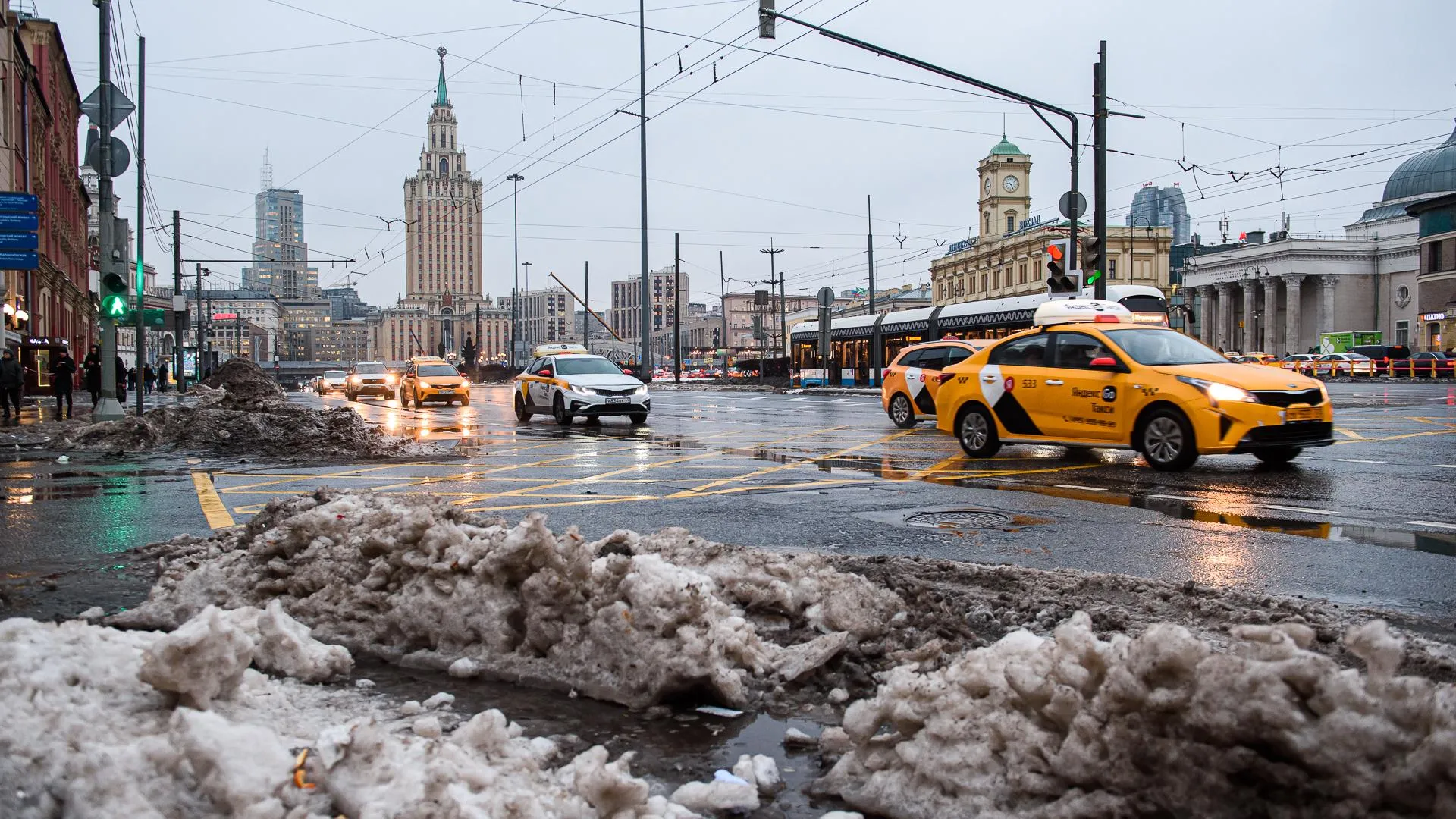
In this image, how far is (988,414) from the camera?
41.4 feet

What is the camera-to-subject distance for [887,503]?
8.52 m

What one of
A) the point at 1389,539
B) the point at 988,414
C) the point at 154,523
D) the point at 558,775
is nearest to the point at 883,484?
the point at 988,414

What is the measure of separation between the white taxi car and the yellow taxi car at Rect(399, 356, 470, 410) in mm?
9595

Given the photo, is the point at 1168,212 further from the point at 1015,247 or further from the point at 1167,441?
the point at 1167,441

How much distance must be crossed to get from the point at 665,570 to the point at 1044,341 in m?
9.33

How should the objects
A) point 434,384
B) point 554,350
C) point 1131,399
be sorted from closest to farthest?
point 1131,399, point 434,384, point 554,350

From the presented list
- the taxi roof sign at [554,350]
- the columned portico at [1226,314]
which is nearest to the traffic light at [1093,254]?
the taxi roof sign at [554,350]

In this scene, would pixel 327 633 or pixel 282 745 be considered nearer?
pixel 282 745

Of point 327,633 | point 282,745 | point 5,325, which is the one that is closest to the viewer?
point 282,745

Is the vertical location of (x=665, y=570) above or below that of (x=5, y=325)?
below

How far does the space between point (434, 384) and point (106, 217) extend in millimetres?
10521

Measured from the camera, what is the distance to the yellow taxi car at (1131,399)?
10.3 m

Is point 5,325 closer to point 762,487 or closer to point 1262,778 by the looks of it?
point 762,487

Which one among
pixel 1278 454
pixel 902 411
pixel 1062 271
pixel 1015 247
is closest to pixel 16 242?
pixel 902 411
